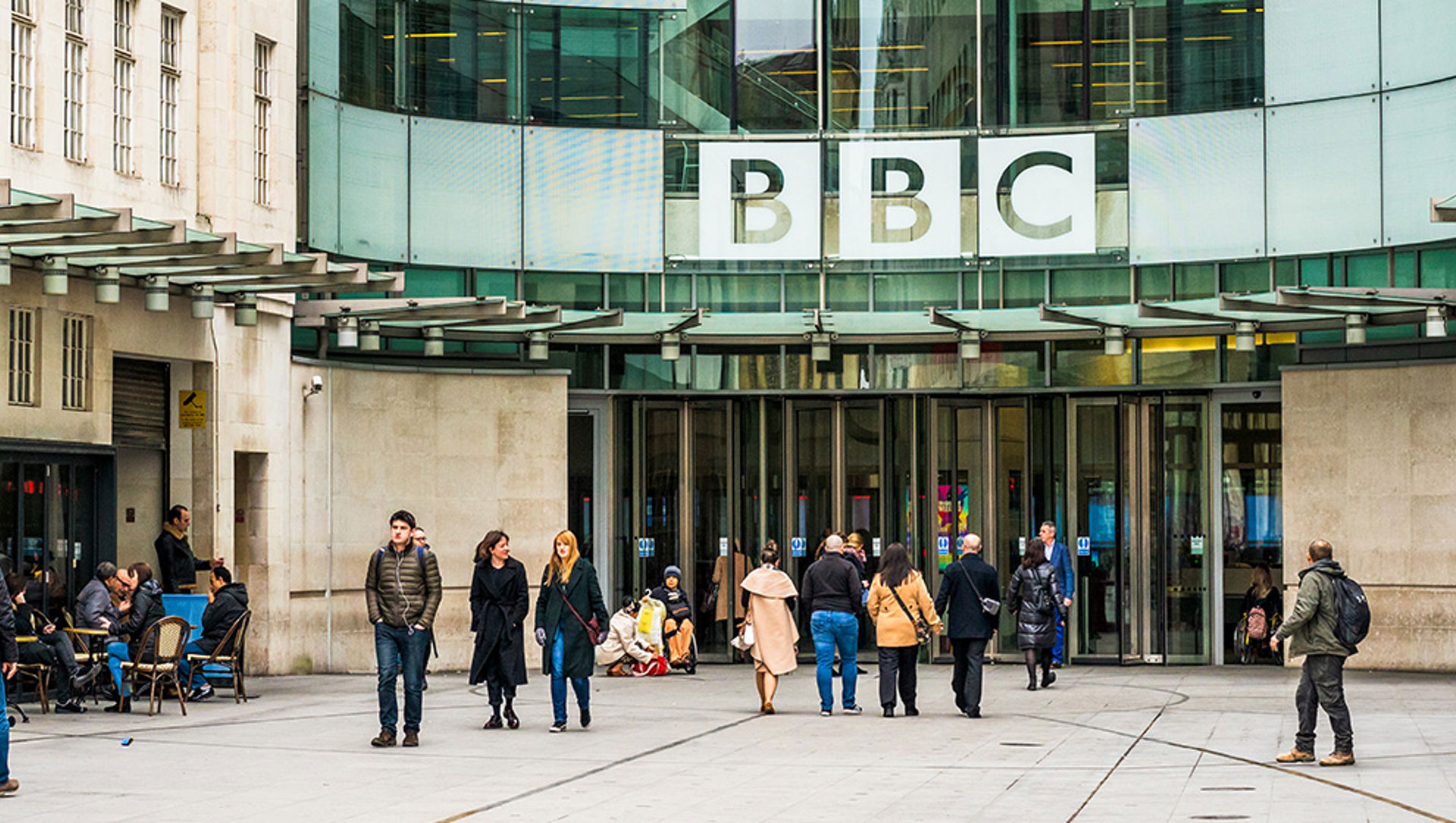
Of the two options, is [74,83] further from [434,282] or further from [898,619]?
[898,619]

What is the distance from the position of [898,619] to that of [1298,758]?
484 cm

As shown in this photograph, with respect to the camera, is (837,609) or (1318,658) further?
(837,609)

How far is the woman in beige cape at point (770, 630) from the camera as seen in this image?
17703 mm

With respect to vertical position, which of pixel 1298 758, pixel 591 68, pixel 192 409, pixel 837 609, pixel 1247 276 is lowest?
pixel 1298 758

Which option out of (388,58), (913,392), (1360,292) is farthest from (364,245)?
(1360,292)

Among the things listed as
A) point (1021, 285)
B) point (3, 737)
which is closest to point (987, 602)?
point (1021, 285)

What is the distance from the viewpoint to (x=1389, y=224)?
22.0 meters

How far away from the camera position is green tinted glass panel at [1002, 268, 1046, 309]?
24062mm

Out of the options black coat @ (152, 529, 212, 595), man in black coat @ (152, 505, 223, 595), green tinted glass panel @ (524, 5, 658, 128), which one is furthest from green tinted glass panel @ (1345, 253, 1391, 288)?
black coat @ (152, 529, 212, 595)

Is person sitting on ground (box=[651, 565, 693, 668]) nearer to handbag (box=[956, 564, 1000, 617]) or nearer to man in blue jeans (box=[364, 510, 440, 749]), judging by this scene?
handbag (box=[956, 564, 1000, 617])

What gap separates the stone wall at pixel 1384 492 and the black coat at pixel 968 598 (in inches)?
244

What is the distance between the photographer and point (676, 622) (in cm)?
2319

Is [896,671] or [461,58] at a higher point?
[461,58]

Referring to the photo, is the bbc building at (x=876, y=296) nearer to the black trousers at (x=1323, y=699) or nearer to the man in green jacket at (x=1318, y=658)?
the man in green jacket at (x=1318, y=658)
